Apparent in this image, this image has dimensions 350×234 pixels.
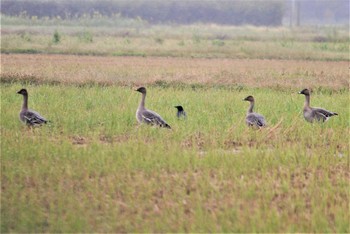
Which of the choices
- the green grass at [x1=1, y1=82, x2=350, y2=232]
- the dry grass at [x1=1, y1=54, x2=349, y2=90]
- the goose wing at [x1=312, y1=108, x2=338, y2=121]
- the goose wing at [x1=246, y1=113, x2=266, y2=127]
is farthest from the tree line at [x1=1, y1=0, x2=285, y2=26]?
the goose wing at [x1=246, y1=113, x2=266, y2=127]

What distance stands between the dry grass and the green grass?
5374mm

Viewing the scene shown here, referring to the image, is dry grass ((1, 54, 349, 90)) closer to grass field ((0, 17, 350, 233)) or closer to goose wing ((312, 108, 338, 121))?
grass field ((0, 17, 350, 233))

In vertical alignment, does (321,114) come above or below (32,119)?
above

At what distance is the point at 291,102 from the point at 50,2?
4852cm

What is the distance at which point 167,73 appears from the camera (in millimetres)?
22703

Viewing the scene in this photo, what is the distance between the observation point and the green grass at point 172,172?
8.03 m

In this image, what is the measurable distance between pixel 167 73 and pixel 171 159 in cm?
1257

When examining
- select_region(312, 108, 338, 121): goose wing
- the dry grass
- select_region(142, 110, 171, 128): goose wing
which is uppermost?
the dry grass

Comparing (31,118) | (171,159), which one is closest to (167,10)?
(31,118)

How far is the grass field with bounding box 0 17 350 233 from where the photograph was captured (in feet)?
26.6

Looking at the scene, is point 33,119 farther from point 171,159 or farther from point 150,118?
point 171,159

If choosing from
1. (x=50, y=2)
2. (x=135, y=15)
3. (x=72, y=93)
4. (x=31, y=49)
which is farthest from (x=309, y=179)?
(x=135, y=15)

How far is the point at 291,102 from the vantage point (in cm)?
1609

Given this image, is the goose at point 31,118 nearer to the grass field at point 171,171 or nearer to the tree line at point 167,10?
the grass field at point 171,171
